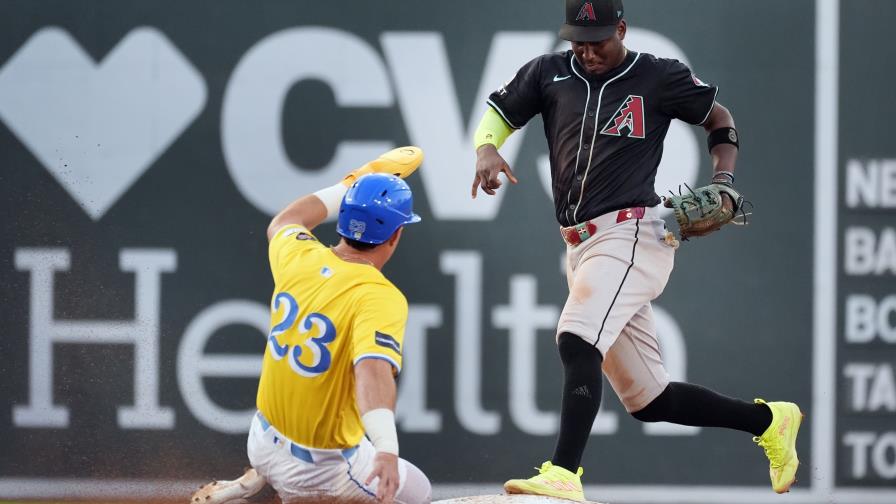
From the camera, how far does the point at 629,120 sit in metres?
4.40

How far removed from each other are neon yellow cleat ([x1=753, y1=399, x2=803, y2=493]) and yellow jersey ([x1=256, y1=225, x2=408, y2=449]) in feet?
5.24

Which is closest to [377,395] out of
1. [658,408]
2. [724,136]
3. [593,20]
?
[658,408]

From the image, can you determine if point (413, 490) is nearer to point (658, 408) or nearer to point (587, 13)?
point (658, 408)

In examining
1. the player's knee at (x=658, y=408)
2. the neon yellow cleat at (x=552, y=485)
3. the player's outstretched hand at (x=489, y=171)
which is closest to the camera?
the neon yellow cleat at (x=552, y=485)

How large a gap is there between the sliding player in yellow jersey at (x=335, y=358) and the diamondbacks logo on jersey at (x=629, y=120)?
2.73 ft

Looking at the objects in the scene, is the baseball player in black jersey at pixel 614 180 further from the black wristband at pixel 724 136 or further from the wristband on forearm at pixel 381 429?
the wristband on forearm at pixel 381 429

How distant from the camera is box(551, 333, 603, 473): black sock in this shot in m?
4.10

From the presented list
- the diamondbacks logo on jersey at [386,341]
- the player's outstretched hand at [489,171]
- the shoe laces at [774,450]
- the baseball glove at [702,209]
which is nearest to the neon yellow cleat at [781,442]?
the shoe laces at [774,450]

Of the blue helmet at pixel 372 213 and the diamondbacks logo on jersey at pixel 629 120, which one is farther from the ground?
the diamondbacks logo on jersey at pixel 629 120

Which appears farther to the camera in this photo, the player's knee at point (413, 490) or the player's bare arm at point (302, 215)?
the player's bare arm at point (302, 215)

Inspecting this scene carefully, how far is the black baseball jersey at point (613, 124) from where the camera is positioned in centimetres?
439

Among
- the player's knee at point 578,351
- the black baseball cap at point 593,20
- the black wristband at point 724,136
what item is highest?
the black baseball cap at point 593,20

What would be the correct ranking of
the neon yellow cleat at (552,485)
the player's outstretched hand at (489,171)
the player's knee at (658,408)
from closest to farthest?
1. the neon yellow cleat at (552,485)
2. the player's outstretched hand at (489,171)
3. the player's knee at (658,408)

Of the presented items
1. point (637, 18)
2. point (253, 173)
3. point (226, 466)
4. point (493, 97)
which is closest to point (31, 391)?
point (226, 466)
